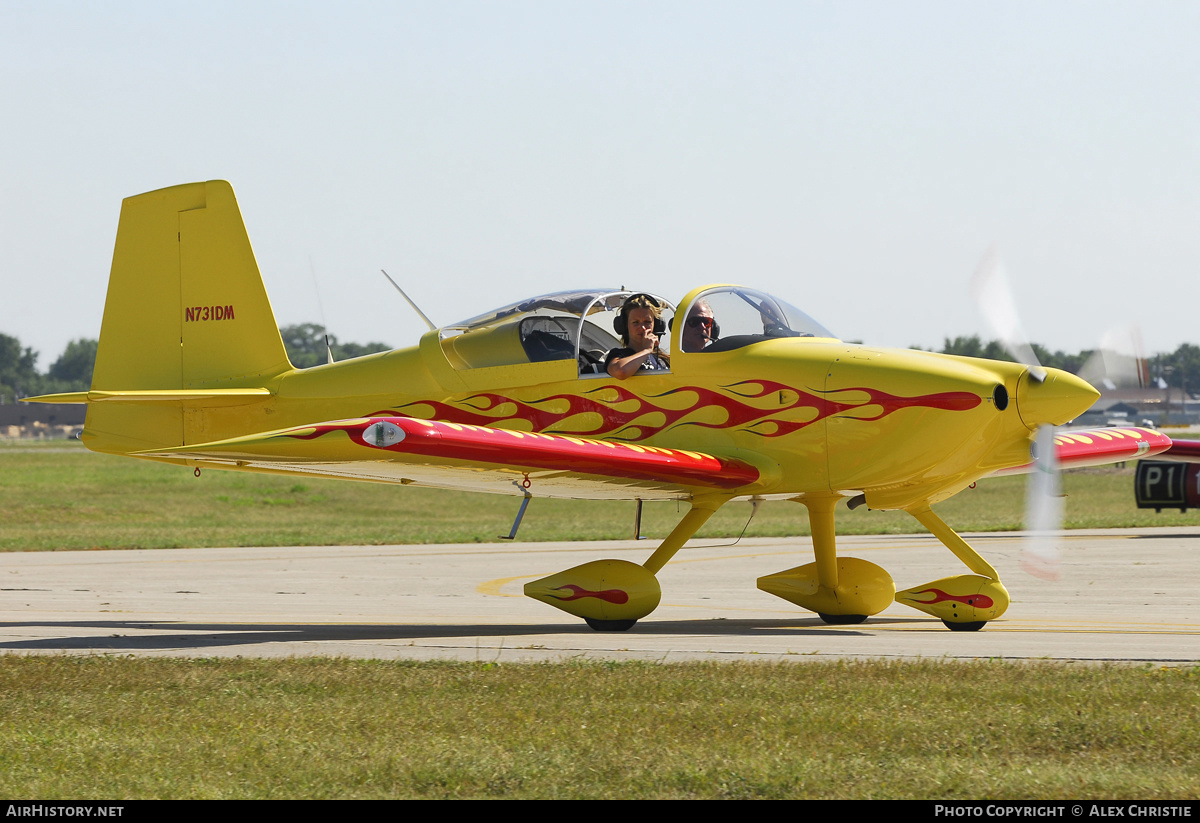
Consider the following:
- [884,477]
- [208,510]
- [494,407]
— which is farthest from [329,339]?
[208,510]

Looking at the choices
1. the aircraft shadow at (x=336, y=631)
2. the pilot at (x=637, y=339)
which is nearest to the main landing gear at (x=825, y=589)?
the aircraft shadow at (x=336, y=631)

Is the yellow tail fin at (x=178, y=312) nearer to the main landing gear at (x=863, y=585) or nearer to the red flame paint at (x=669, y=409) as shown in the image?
the red flame paint at (x=669, y=409)

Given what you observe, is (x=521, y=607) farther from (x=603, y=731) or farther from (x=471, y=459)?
(x=603, y=731)

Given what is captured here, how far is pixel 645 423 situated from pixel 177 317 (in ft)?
18.8

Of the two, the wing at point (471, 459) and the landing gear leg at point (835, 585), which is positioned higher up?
the wing at point (471, 459)

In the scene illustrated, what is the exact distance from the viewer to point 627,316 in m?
11.9

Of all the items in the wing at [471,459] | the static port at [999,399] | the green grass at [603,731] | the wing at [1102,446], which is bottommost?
the green grass at [603,731]

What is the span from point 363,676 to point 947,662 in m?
3.88

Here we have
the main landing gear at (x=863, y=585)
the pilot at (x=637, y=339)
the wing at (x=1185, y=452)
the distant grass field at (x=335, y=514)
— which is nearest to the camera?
the main landing gear at (x=863, y=585)

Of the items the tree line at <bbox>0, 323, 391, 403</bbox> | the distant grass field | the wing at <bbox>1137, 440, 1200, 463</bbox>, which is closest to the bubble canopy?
the distant grass field

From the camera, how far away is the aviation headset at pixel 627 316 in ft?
39.1

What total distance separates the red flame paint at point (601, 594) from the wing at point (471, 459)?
36.0 inches

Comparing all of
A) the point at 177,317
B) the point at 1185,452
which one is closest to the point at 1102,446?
the point at 177,317

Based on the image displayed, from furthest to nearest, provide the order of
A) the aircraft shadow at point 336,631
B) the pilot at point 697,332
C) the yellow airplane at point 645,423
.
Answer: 1. the pilot at point 697,332
2. the aircraft shadow at point 336,631
3. the yellow airplane at point 645,423
